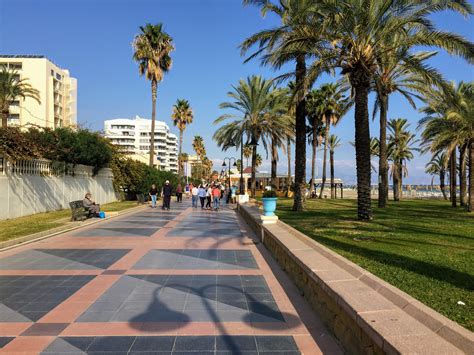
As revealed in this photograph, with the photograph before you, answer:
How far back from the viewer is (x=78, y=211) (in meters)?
15.6

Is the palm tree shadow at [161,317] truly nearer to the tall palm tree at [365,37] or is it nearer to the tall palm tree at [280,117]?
the tall palm tree at [365,37]

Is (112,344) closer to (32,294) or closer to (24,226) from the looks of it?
(32,294)

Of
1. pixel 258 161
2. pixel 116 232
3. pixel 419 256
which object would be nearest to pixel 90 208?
pixel 116 232

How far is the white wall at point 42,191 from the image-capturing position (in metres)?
15.6

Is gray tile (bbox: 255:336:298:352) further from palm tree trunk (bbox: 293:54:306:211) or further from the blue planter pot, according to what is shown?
palm tree trunk (bbox: 293:54:306:211)

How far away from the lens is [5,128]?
610 inches

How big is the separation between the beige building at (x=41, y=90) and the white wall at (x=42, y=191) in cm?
4970

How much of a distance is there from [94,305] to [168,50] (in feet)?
108

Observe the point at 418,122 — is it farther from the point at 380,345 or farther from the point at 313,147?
the point at 380,345

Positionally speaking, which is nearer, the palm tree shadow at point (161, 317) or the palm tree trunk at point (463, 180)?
the palm tree shadow at point (161, 317)

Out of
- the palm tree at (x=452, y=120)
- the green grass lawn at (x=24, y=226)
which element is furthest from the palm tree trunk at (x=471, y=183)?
the green grass lawn at (x=24, y=226)

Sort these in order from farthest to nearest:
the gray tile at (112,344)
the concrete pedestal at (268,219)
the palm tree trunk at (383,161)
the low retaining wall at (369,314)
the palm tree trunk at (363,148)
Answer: the palm tree trunk at (383,161)
the palm tree trunk at (363,148)
the concrete pedestal at (268,219)
the gray tile at (112,344)
the low retaining wall at (369,314)

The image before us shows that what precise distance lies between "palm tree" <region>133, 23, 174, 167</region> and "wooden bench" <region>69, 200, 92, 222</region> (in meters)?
21.1

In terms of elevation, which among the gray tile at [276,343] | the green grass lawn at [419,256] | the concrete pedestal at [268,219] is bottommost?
the gray tile at [276,343]
